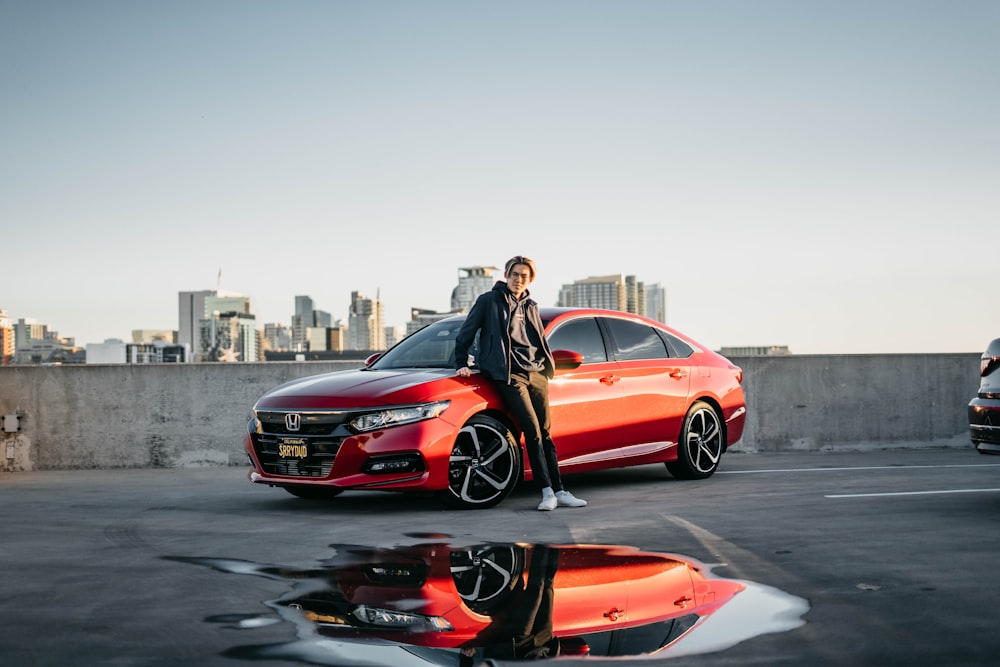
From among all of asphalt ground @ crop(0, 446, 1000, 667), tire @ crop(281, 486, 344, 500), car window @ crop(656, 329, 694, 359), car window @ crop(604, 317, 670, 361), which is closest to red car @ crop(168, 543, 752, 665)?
asphalt ground @ crop(0, 446, 1000, 667)

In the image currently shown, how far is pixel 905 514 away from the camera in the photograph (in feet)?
Result: 24.8

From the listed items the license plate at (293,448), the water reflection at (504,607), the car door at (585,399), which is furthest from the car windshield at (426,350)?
the water reflection at (504,607)

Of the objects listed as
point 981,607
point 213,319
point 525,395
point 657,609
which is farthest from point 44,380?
point 213,319

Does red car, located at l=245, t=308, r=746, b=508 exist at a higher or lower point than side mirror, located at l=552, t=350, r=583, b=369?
lower

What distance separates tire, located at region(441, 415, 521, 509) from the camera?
26.9 ft

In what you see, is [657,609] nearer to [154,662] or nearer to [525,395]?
[154,662]

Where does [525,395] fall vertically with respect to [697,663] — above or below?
above

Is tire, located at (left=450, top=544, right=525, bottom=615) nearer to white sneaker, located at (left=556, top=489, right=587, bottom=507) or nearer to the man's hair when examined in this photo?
white sneaker, located at (left=556, top=489, right=587, bottom=507)

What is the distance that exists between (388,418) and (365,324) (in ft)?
559

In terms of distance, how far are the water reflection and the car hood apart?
199cm

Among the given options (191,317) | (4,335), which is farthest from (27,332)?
(4,335)

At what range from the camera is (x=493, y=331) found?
8492 millimetres

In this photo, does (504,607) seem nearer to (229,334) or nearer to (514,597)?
(514,597)

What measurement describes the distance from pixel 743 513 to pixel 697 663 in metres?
4.00
